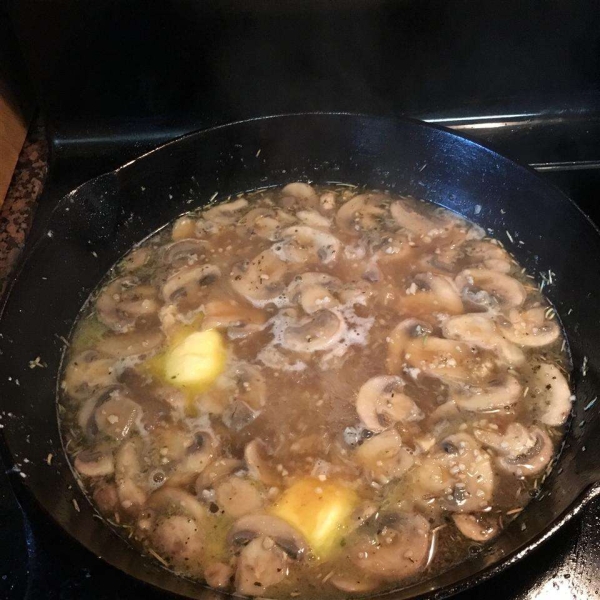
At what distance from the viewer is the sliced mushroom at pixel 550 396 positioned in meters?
2.27

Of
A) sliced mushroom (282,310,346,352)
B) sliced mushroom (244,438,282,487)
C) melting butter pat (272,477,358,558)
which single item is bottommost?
melting butter pat (272,477,358,558)

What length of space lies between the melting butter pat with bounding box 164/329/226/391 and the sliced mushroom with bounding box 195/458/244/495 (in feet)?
1.14

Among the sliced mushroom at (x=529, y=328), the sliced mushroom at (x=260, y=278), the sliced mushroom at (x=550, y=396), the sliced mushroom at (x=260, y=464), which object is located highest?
the sliced mushroom at (x=260, y=278)

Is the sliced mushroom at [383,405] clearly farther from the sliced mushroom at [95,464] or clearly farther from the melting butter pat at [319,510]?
the sliced mushroom at [95,464]

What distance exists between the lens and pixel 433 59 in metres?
2.97

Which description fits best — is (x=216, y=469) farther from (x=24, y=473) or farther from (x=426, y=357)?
(x=426, y=357)

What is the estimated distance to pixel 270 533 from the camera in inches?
76.4

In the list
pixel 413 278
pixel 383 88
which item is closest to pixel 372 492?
pixel 413 278

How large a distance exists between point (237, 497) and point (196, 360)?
64cm

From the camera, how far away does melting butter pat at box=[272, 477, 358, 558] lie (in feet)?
6.38

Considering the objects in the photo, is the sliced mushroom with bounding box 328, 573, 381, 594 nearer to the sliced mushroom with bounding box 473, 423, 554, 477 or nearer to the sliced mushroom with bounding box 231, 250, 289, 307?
the sliced mushroom with bounding box 473, 423, 554, 477

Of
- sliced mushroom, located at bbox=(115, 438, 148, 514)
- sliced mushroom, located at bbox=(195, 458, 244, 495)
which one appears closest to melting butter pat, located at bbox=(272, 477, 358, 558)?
sliced mushroom, located at bbox=(195, 458, 244, 495)

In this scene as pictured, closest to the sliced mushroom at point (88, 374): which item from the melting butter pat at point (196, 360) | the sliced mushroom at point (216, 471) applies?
the melting butter pat at point (196, 360)

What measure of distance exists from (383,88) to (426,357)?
5.14 ft
